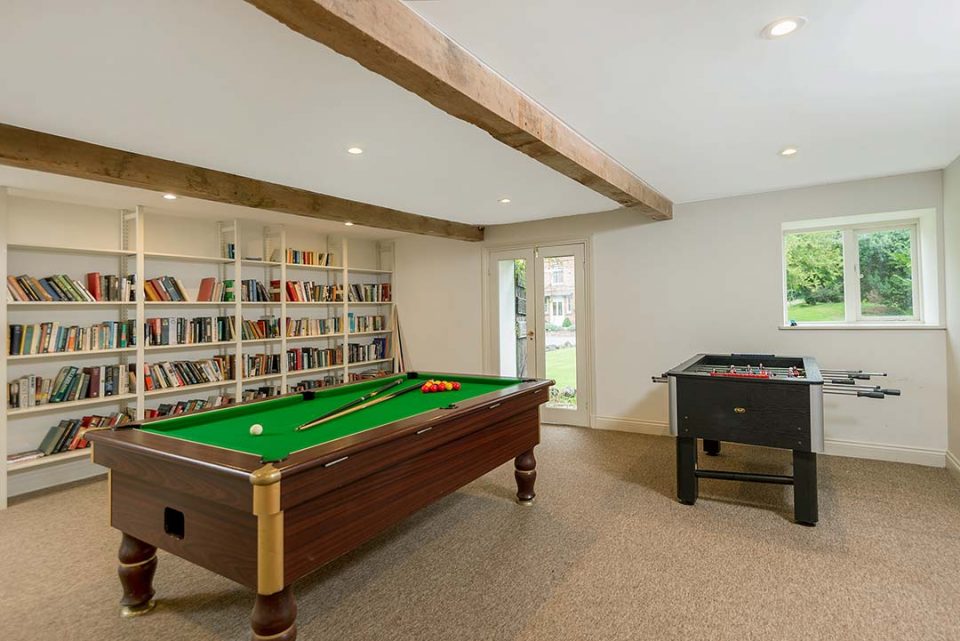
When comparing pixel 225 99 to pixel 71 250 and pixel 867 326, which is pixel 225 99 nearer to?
pixel 71 250

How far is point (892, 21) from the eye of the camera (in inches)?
64.9

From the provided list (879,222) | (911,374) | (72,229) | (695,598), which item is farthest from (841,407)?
(72,229)

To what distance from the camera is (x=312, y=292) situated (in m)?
5.35

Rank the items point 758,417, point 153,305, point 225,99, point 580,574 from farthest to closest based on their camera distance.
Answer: point 153,305
point 758,417
point 580,574
point 225,99

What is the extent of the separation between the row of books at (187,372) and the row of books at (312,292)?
0.93 m

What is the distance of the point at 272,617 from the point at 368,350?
180 inches

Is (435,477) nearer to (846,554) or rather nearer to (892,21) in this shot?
(846,554)

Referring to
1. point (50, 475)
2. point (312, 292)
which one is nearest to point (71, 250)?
point (50, 475)

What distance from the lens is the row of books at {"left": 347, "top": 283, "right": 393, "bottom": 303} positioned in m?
5.92

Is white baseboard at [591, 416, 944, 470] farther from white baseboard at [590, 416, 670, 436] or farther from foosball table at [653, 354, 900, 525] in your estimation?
white baseboard at [590, 416, 670, 436]

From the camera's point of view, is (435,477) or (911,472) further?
(911,472)

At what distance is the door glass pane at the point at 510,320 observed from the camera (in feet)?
18.2

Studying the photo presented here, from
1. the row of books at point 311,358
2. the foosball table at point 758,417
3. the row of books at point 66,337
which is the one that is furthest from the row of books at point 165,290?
the foosball table at point 758,417

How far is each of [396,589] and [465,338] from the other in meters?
3.80
